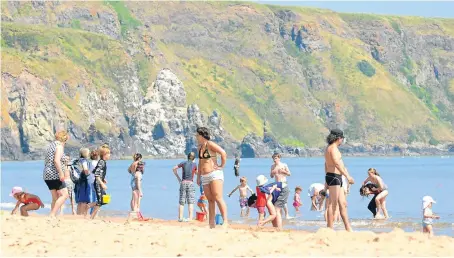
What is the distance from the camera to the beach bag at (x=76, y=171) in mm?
25234

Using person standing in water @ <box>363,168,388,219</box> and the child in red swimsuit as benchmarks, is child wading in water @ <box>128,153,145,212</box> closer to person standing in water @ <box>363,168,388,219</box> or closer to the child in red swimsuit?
the child in red swimsuit

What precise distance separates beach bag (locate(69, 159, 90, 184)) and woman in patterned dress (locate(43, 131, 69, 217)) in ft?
10.1

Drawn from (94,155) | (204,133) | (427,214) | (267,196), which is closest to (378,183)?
(427,214)

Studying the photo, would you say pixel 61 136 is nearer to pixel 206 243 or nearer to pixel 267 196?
pixel 267 196

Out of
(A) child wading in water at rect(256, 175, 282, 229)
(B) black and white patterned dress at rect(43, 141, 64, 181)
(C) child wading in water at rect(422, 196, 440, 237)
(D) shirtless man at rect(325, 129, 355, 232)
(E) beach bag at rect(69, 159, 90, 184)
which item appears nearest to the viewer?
(D) shirtless man at rect(325, 129, 355, 232)

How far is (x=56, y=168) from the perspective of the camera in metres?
21.4

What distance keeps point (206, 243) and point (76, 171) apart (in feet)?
32.6

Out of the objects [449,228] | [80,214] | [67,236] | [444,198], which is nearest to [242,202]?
[449,228]

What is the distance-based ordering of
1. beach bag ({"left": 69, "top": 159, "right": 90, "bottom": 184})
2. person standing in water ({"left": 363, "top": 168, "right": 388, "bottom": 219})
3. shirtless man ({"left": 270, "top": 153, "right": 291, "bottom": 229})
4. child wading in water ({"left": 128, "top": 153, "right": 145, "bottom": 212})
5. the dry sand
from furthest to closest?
person standing in water ({"left": 363, "top": 168, "right": 388, "bottom": 219}), child wading in water ({"left": 128, "top": 153, "right": 145, "bottom": 212}), beach bag ({"left": 69, "top": 159, "right": 90, "bottom": 184}), shirtless man ({"left": 270, "top": 153, "right": 291, "bottom": 229}), the dry sand

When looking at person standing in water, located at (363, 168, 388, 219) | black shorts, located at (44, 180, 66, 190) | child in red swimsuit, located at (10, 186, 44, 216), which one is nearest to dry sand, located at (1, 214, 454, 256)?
black shorts, located at (44, 180, 66, 190)

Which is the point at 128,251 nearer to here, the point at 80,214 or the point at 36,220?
the point at 36,220

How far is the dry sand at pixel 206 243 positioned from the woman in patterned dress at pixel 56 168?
2.29 meters

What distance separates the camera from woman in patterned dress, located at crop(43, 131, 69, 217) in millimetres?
21234

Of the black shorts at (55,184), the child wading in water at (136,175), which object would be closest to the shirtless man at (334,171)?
the black shorts at (55,184)
